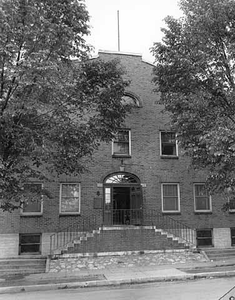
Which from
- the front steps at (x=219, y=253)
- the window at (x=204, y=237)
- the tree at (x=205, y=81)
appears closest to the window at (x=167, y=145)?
the window at (x=204, y=237)

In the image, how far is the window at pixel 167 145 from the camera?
17.9 m

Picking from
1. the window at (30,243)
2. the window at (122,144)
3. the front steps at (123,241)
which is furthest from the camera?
the window at (122,144)

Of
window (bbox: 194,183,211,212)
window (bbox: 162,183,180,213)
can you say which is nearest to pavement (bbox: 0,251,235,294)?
window (bbox: 162,183,180,213)

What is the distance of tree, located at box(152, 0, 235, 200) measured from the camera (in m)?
10.3

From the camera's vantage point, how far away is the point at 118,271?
12.1m

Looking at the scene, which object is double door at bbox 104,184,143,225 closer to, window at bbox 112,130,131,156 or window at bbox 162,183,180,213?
window at bbox 162,183,180,213

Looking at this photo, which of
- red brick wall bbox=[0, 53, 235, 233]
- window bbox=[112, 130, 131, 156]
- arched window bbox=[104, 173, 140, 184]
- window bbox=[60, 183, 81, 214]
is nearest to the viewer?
window bbox=[60, 183, 81, 214]

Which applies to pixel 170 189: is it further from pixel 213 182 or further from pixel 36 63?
pixel 36 63

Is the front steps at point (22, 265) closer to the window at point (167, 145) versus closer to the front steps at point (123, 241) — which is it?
the front steps at point (123, 241)

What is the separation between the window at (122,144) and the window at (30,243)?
597 cm

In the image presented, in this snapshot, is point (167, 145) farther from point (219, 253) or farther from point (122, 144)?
point (219, 253)

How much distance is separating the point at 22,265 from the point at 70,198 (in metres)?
3.98

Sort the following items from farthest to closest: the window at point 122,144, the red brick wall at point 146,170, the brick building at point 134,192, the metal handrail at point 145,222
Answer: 1. the window at point 122,144
2. the red brick wall at point 146,170
3. the metal handrail at point 145,222
4. the brick building at point 134,192

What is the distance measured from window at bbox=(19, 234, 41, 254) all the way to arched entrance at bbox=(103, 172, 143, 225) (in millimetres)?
3441
